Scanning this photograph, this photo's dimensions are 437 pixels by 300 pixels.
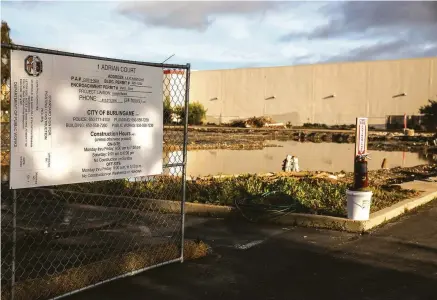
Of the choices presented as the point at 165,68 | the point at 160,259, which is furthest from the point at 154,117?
the point at 160,259

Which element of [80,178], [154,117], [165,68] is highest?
[165,68]

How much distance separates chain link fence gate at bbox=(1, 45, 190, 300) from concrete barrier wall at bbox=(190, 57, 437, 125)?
54975 mm

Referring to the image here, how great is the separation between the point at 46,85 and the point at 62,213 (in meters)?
5.62

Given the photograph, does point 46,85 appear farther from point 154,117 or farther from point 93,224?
point 93,224

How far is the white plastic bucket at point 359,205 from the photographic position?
28.8 ft

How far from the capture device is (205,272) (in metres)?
6.43

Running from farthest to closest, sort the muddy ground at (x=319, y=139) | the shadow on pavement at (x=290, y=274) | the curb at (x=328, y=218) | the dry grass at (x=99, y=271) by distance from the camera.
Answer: the muddy ground at (x=319, y=139) < the curb at (x=328, y=218) < the shadow on pavement at (x=290, y=274) < the dry grass at (x=99, y=271)

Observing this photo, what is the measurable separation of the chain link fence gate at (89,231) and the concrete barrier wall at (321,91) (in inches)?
2164

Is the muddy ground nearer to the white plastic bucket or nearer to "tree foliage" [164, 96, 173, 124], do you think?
"tree foliage" [164, 96, 173, 124]

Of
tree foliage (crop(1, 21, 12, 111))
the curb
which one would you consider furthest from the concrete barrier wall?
tree foliage (crop(1, 21, 12, 111))

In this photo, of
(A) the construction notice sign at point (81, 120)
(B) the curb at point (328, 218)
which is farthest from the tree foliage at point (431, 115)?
(A) the construction notice sign at point (81, 120)

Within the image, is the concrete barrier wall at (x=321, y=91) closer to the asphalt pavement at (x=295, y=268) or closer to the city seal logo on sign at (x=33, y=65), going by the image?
the asphalt pavement at (x=295, y=268)

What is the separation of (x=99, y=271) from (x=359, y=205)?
15.2 ft

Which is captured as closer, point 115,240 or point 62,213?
point 115,240
